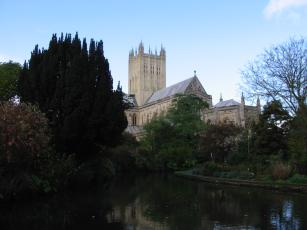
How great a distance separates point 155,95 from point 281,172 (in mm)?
69791

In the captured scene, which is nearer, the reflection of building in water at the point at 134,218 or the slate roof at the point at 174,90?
the reflection of building in water at the point at 134,218

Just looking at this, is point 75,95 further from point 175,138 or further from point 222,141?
point 175,138

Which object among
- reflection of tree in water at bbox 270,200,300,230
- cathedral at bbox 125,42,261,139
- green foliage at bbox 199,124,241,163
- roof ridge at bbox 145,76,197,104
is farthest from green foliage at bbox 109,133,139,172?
reflection of tree in water at bbox 270,200,300,230

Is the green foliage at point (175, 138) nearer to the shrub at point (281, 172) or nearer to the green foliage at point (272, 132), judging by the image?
the green foliage at point (272, 132)

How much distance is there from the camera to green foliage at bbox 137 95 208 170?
47344 mm

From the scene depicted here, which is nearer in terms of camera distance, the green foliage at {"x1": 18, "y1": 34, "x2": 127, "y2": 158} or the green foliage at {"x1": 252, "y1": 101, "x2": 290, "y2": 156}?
the green foliage at {"x1": 18, "y1": 34, "x2": 127, "y2": 158}

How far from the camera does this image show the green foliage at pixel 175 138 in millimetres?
47344

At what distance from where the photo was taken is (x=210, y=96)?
79562 mm

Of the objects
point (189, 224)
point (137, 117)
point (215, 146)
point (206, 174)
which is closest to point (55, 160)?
point (189, 224)

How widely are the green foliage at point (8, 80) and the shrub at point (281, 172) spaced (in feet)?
64.0

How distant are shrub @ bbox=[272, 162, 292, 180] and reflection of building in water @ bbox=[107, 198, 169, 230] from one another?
11.9 m

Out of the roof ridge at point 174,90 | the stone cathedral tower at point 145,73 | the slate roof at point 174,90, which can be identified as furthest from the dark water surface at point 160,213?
the stone cathedral tower at point 145,73

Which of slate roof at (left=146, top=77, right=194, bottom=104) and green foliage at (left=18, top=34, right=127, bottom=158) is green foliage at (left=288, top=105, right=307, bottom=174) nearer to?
green foliage at (left=18, top=34, right=127, bottom=158)

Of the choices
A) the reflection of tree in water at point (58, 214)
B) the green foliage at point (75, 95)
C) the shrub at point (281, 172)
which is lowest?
the reflection of tree in water at point (58, 214)
